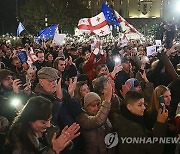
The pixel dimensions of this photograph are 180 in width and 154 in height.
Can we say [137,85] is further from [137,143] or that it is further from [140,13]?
[140,13]

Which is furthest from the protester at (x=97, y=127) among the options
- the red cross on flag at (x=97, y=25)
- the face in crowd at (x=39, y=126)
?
the red cross on flag at (x=97, y=25)

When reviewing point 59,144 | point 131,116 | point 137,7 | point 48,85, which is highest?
point 48,85

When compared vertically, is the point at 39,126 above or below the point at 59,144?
above

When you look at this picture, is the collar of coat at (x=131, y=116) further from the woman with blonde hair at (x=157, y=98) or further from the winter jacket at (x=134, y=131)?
the woman with blonde hair at (x=157, y=98)

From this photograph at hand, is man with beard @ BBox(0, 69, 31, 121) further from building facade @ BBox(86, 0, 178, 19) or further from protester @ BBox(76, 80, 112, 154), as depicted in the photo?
building facade @ BBox(86, 0, 178, 19)

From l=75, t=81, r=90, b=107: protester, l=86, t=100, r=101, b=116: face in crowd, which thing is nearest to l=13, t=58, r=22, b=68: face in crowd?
l=75, t=81, r=90, b=107: protester

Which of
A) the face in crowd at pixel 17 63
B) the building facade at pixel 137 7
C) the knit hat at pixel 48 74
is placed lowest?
the building facade at pixel 137 7

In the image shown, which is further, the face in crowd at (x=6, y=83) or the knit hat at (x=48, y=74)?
the face in crowd at (x=6, y=83)

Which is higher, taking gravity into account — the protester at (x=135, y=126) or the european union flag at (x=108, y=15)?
the european union flag at (x=108, y=15)

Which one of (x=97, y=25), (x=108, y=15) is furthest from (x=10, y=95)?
(x=108, y=15)

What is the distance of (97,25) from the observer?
542 inches

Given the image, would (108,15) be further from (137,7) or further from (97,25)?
(137,7)

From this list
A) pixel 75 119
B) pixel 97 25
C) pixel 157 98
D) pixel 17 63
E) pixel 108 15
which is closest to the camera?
pixel 75 119

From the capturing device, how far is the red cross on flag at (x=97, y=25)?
13547mm
